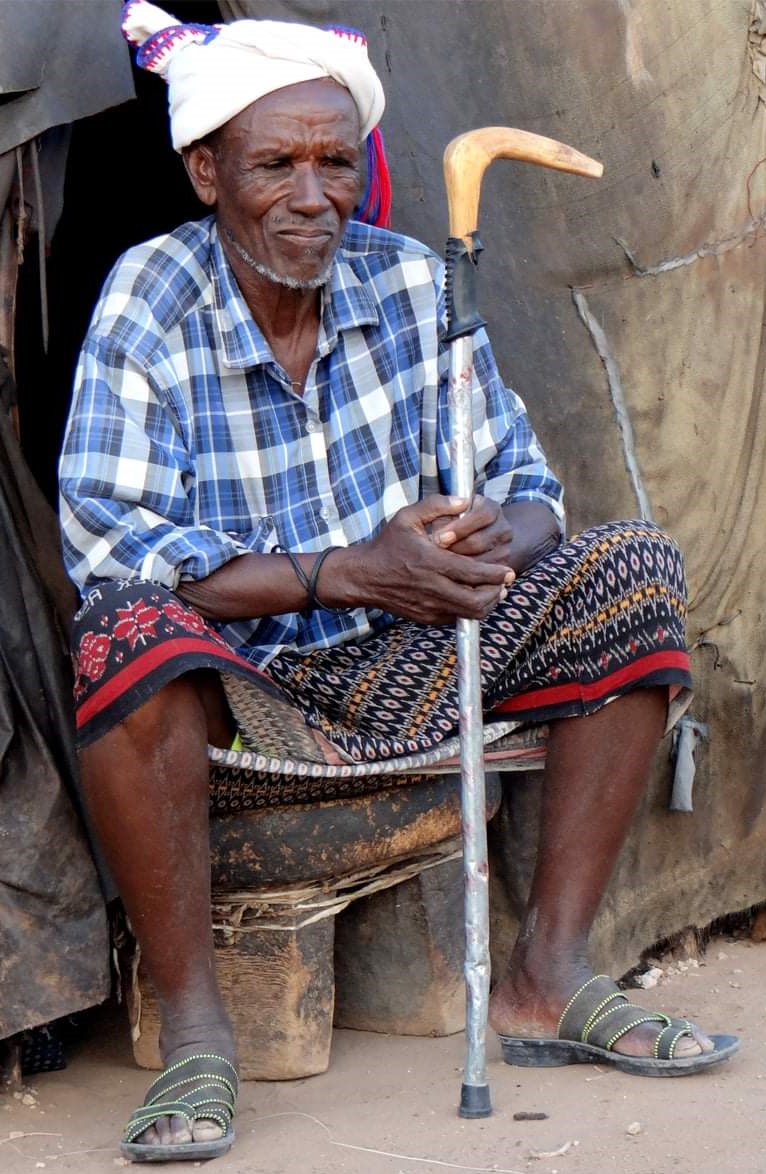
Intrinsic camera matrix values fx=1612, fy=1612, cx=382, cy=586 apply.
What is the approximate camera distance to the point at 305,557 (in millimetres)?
2934

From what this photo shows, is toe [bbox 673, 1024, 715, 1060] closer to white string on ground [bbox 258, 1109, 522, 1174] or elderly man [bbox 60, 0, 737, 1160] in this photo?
elderly man [bbox 60, 0, 737, 1160]

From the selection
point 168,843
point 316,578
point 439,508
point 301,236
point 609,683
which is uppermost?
point 301,236

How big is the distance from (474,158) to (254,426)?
70 centimetres

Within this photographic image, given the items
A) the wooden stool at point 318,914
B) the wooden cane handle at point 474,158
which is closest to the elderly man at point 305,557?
the wooden stool at point 318,914

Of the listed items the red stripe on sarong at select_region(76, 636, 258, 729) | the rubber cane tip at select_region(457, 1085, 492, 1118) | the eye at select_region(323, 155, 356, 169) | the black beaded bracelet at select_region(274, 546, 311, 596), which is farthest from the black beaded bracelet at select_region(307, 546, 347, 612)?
the rubber cane tip at select_region(457, 1085, 492, 1118)

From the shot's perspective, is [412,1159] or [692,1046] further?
[692,1046]

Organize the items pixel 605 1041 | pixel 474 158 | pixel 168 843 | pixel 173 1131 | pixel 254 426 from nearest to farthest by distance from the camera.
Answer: pixel 173 1131, pixel 168 843, pixel 474 158, pixel 605 1041, pixel 254 426

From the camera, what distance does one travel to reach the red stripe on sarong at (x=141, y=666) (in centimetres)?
268

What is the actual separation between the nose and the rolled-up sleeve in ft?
1.43

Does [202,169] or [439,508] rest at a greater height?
[202,169]

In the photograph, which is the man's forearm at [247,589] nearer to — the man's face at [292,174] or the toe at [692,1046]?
the man's face at [292,174]

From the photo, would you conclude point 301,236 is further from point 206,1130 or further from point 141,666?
point 206,1130

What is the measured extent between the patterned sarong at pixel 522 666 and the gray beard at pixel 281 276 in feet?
2.30

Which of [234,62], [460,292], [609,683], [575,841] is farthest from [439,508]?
[234,62]
